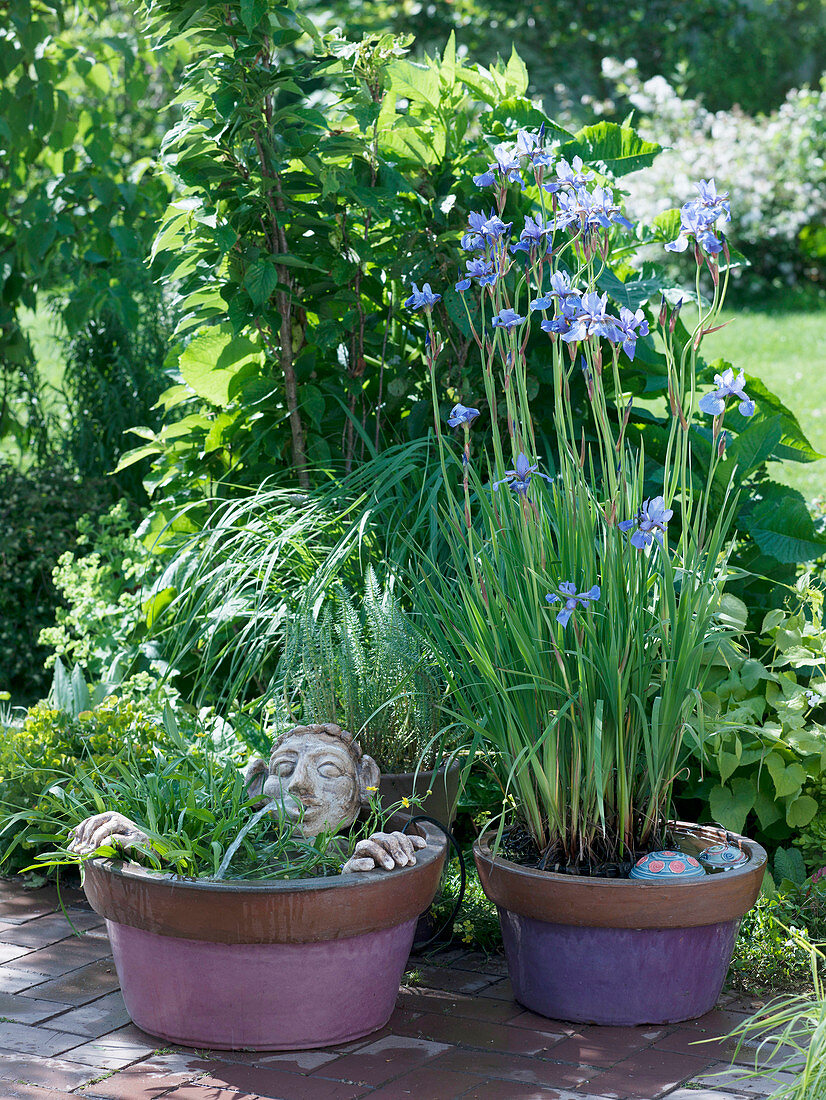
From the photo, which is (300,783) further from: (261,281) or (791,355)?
(791,355)

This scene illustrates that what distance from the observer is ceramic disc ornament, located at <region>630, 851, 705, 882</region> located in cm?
264

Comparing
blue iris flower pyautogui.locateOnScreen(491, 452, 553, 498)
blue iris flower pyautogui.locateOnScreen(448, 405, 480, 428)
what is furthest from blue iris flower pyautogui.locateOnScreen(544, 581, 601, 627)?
blue iris flower pyautogui.locateOnScreen(448, 405, 480, 428)

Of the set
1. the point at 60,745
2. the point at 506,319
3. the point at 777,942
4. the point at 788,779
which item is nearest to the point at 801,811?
the point at 788,779

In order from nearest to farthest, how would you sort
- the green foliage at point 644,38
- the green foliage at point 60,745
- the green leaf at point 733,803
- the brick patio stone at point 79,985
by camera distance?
1. the brick patio stone at point 79,985
2. the green leaf at point 733,803
3. the green foliage at point 60,745
4. the green foliage at point 644,38

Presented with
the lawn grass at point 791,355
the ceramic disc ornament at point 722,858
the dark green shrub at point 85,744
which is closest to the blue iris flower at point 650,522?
the ceramic disc ornament at point 722,858

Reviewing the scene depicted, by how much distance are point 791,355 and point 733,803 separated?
20.5 feet

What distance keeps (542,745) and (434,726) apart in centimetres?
42

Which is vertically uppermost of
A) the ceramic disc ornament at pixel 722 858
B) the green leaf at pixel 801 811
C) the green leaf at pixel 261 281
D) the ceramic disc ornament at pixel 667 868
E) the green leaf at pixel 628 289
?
the green leaf at pixel 261 281

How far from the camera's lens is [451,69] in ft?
13.4

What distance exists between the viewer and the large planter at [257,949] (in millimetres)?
2455

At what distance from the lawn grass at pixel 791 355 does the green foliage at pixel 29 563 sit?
353 cm

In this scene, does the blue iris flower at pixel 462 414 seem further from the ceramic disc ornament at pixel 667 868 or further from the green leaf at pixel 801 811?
the green leaf at pixel 801 811

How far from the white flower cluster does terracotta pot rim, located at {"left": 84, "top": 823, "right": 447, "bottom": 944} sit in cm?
886

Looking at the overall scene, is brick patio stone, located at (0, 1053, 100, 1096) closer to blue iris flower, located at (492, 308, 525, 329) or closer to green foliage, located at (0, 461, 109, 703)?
blue iris flower, located at (492, 308, 525, 329)
